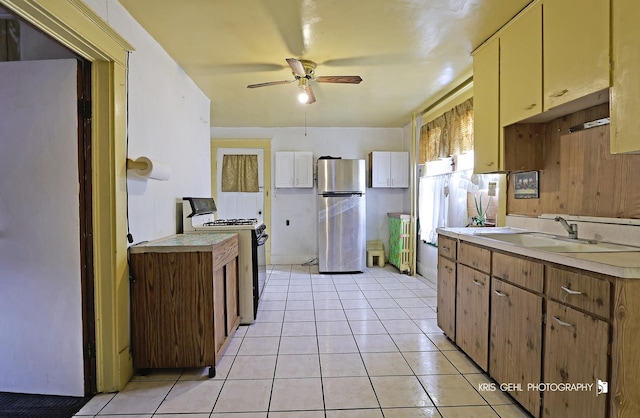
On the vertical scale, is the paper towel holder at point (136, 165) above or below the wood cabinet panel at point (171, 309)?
above

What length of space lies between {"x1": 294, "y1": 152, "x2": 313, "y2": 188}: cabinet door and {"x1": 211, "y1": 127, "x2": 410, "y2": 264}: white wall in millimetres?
269

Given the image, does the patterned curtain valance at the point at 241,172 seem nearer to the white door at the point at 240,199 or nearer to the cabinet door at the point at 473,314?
the white door at the point at 240,199

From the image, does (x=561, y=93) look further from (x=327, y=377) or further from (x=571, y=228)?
(x=327, y=377)

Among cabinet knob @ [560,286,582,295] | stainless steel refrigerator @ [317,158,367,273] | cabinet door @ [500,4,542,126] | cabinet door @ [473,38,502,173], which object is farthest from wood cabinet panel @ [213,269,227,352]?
stainless steel refrigerator @ [317,158,367,273]

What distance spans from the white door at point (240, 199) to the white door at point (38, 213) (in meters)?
3.71

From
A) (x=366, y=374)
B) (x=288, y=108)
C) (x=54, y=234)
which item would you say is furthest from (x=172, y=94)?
(x=366, y=374)

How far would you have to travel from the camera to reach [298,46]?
2643mm

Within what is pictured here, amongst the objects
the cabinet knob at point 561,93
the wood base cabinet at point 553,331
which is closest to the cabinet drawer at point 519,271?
the wood base cabinet at point 553,331

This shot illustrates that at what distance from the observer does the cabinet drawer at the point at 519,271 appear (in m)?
1.59

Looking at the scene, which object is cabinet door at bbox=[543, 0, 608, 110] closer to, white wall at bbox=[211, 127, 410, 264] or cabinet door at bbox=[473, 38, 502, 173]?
cabinet door at bbox=[473, 38, 502, 173]

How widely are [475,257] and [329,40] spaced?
2.00 meters

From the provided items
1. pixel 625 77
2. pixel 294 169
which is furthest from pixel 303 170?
pixel 625 77

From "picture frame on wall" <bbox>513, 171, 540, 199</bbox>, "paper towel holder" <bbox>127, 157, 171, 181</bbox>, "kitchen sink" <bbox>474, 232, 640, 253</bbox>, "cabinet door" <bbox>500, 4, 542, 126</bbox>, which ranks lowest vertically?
"kitchen sink" <bbox>474, 232, 640, 253</bbox>

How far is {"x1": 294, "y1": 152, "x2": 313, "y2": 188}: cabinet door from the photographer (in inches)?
216
